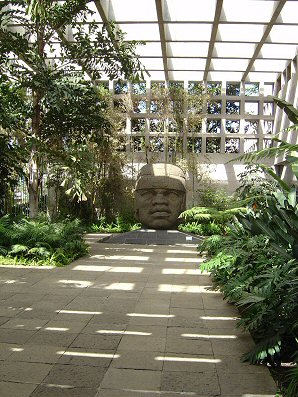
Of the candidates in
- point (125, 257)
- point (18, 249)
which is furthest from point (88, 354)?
point (125, 257)

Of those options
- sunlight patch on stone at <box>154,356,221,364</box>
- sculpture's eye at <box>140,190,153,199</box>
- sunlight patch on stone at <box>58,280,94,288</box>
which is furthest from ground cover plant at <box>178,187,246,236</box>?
sunlight patch on stone at <box>154,356,221,364</box>

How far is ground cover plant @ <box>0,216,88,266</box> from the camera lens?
675 centimetres

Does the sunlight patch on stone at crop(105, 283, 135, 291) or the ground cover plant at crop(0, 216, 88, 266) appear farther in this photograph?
the ground cover plant at crop(0, 216, 88, 266)

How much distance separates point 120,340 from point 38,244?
422cm

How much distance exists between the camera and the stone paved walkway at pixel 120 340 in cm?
233

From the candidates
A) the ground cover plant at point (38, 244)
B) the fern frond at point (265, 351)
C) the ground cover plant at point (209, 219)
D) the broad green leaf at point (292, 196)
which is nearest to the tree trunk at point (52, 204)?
the ground cover plant at point (209, 219)

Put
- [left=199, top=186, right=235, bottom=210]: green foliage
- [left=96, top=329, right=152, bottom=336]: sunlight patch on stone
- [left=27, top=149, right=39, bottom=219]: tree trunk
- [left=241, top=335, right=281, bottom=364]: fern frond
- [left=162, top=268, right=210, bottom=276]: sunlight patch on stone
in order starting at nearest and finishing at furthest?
[left=241, top=335, right=281, bottom=364]: fern frond < [left=96, top=329, right=152, bottom=336]: sunlight patch on stone < [left=162, top=268, right=210, bottom=276]: sunlight patch on stone < [left=27, top=149, right=39, bottom=219]: tree trunk < [left=199, top=186, right=235, bottom=210]: green foliage

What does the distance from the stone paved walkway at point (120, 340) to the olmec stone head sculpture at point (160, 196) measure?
5.23 meters

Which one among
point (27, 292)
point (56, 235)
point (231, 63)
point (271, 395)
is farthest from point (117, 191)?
point (271, 395)

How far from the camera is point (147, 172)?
11141 millimetres

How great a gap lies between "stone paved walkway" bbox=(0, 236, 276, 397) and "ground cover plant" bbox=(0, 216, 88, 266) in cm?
101

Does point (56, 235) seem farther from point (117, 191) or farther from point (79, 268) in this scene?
point (117, 191)

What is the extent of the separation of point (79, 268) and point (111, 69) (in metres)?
4.44

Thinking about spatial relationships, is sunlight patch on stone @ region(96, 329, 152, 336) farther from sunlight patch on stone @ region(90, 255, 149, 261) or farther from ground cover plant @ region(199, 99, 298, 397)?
sunlight patch on stone @ region(90, 255, 149, 261)
